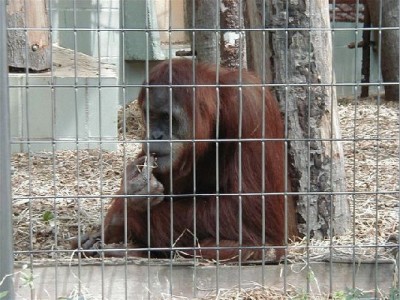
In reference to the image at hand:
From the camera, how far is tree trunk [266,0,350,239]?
11.8 ft

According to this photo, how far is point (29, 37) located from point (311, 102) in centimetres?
271

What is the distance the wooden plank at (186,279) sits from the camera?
10.4 ft

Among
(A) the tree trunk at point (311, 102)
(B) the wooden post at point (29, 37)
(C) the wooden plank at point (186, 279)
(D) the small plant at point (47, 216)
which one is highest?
(B) the wooden post at point (29, 37)

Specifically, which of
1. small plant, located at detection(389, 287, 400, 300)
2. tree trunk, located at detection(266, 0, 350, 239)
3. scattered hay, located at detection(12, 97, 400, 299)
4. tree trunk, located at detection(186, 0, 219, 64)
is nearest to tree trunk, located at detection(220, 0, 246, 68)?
tree trunk, located at detection(186, 0, 219, 64)

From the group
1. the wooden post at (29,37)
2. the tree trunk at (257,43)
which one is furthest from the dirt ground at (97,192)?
the wooden post at (29,37)

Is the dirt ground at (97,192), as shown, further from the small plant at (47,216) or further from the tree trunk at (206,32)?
the tree trunk at (206,32)

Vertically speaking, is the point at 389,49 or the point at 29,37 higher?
the point at 389,49

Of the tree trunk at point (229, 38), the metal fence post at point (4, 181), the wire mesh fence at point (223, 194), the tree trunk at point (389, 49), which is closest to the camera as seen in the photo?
the metal fence post at point (4, 181)

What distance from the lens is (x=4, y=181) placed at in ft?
9.52

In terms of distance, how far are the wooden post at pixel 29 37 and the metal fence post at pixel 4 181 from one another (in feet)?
8.72

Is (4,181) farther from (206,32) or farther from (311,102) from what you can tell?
(206,32)

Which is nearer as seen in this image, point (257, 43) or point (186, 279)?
point (186, 279)

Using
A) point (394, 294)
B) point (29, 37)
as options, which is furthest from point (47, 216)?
point (29, 37)

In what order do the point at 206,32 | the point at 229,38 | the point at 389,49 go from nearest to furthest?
the point at 229,38 < the point at 206,32 < the point at 389,49
